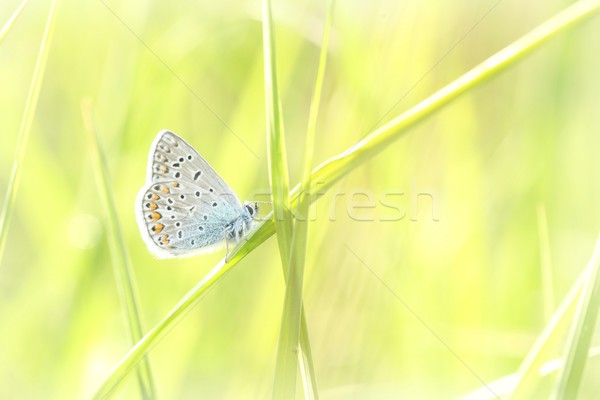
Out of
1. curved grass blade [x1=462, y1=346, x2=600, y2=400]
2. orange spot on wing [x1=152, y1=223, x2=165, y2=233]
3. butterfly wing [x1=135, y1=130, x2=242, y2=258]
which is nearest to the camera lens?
curved grass blade [x1=462, y1=346, x2=600, y2=400]

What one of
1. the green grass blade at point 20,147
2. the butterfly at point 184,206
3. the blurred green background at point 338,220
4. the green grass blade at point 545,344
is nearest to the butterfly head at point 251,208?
the butterfly at point 184,206

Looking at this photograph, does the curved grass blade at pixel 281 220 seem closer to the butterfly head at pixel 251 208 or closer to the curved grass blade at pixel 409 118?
the curved grass blade at pixel 409 118

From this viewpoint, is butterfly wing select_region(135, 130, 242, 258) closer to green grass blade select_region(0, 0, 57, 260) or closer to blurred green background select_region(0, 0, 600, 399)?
blurred green background select_region(0, 0, 600, 399)

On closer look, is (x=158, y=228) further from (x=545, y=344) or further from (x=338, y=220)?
(x=545, y=344)

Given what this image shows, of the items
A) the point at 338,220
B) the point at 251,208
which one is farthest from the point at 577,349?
the point at 338,220

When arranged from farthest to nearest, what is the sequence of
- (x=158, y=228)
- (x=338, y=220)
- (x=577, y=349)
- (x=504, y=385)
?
(x=338, y=220) < (x=158, y=228) < (x=504, y=385) < (x=577, y=349)

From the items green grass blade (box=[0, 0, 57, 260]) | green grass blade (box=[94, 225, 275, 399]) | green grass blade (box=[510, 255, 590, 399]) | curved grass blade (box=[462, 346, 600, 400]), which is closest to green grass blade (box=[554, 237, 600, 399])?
green grass blade (box=[510, 255, 590, 399])

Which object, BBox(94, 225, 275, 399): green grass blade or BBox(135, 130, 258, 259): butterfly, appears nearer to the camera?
BBox(94, 225, 275, 399): green grass blade

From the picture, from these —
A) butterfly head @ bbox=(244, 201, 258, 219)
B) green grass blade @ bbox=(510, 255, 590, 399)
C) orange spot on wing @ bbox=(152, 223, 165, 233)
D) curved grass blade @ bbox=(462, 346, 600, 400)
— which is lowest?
curved grass blade @ bbox=(462, 346, 600, 400)

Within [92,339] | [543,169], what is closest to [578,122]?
[543,169]
